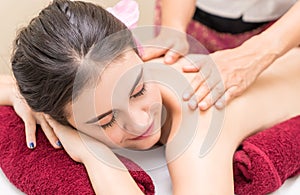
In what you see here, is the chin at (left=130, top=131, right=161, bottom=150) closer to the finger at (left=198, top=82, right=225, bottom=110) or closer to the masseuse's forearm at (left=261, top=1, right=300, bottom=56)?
the finger at (left=198, top=82, right=225, bottom=110)

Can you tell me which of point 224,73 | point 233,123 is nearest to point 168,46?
point 224,73

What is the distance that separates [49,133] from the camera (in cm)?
118

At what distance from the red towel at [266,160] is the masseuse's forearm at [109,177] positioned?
0.22 meters

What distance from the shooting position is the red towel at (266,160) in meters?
1.08

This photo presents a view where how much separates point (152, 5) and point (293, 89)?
2.89 ft

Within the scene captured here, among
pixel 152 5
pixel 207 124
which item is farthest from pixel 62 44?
pixel 152 5

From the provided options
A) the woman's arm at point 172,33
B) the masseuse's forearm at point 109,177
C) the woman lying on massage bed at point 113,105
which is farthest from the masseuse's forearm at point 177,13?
the masseuse's forearm at point 109,177

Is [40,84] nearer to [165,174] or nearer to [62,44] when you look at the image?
[62,44]

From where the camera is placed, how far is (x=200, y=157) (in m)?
1.07

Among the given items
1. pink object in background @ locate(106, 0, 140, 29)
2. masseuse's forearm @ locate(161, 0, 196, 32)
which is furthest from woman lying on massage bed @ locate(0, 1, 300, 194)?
masseuse's forearm @ locate(161, 0, 196, 32)

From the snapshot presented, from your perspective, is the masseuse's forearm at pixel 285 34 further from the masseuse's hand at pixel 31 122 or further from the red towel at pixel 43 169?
the masseuse's hand at pixel 31 122

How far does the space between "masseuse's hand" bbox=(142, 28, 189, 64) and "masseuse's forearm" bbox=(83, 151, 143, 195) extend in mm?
272

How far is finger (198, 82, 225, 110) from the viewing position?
1142 mm

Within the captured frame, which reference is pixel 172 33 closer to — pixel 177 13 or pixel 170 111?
pixel 177 13
